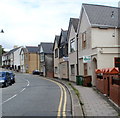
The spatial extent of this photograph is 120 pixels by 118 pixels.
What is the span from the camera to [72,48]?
33.8 meters

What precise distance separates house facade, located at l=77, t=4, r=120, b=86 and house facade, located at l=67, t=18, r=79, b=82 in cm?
225

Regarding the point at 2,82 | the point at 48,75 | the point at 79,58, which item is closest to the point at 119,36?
the point at 79,58

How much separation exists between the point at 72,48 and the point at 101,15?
777 centimetres

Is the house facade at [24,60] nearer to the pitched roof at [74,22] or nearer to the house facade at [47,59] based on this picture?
the house facade at [47,59]

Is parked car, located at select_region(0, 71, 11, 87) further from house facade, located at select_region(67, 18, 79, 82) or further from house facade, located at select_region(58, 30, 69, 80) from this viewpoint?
house facade, located at select_region(58, 30, 69, 80)

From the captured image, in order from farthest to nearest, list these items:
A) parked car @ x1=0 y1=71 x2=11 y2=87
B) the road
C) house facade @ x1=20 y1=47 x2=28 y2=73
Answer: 1. house facade @ x1=20 y1=47 x2=28 y2=73
2. parked car @ x1=0 y1=71 x2=11 y2=87
3. the road

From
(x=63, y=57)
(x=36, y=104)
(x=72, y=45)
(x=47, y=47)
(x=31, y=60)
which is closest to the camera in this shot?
(x=36, y=104)

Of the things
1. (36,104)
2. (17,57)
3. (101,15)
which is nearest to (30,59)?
(17,57)

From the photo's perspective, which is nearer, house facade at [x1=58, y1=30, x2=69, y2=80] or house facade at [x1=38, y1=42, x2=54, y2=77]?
house facade at [x1=58, y1=30, x2=69, y2=80]

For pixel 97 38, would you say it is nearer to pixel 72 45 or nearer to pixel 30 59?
pixel 72 45

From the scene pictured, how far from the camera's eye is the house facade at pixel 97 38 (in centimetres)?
2317

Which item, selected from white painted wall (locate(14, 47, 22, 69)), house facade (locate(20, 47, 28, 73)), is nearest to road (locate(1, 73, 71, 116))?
house facade (locate(20, 47, 28, 73))

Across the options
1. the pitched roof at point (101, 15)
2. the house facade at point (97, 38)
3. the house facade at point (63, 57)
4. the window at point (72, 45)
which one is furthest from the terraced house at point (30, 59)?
the pitched roof at point (101, 15)

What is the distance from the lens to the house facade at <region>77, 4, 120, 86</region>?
2317cm
